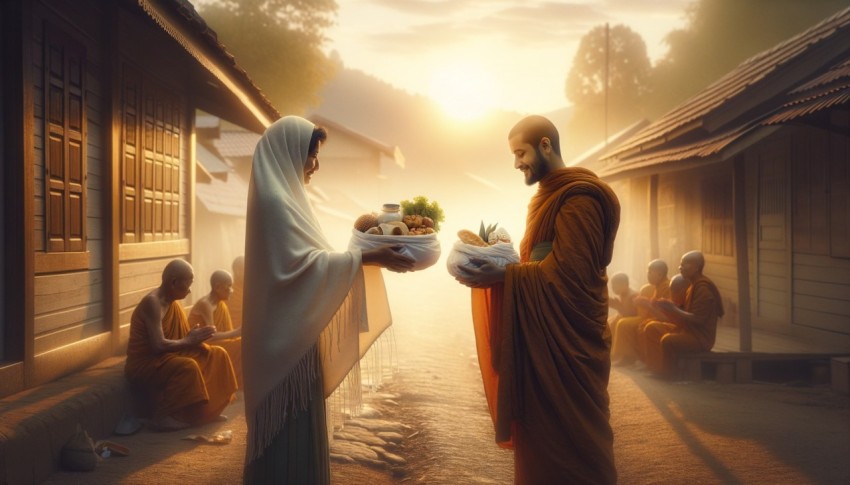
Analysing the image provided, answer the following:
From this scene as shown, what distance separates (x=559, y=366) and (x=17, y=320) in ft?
14.7

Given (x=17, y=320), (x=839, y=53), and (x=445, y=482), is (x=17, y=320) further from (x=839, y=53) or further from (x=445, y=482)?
(x=839, y=53)

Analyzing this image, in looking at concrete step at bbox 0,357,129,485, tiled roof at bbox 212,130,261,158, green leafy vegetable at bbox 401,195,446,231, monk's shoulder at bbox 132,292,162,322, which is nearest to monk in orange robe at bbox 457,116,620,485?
green leafy vegetable at bbox 401,195,446,231

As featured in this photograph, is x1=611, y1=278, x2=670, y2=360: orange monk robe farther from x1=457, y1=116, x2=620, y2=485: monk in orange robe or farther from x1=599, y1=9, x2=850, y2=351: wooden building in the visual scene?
x1=457, y1=116, x2=620, y2=485: monk in orange robe

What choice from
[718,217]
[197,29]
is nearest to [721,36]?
[718,217]

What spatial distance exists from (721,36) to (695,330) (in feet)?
123

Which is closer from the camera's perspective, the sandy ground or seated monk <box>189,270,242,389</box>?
the sandy ground

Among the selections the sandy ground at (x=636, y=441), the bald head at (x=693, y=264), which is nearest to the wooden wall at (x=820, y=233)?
the sandy ground at (x=636, y=441)

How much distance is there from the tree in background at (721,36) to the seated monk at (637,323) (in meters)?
31.8

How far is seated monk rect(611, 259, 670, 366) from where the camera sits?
1138 cm

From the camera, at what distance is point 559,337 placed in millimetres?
A: 4336

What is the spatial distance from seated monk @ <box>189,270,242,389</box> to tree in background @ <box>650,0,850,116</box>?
36839 mm

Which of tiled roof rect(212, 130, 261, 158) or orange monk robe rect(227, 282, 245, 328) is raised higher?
tiled roof rect(212, 130, 261, 158)

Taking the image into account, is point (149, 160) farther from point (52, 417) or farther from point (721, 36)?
point (721, 36)

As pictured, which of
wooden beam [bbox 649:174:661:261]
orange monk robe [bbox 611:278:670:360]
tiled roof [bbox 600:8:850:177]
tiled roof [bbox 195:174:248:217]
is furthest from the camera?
tiled roof [bbox 195:174:248:217]
